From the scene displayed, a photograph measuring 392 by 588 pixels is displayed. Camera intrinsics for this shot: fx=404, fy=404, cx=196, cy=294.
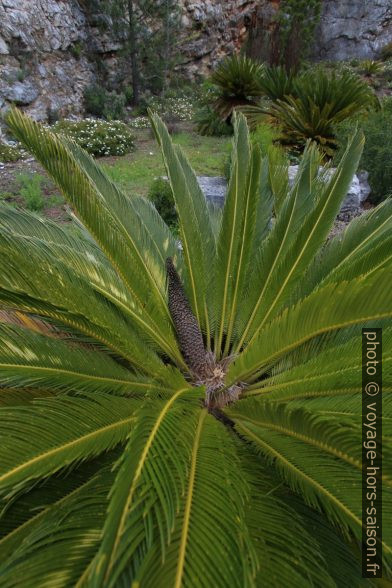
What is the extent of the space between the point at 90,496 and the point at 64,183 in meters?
1.21

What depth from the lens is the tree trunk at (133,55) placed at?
40.2 ft

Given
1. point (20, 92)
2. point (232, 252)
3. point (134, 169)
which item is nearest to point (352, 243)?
point (232, 252)

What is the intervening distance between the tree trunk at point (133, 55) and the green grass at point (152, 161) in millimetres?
4611

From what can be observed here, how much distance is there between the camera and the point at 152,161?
763 cm

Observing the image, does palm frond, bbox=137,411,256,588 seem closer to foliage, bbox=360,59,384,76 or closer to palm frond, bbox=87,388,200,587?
palm frond, bbox=87,388,200,587

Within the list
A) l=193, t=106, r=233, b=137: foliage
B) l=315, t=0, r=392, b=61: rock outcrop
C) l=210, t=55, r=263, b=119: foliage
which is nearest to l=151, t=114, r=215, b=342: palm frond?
l=193, t=106, r=233, b=137: foliage

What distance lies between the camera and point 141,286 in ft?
6.25

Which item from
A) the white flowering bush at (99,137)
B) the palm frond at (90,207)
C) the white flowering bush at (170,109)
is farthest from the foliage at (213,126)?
the palm frond at (90,207)

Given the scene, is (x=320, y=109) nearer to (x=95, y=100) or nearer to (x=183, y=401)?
(x=183, y=401)

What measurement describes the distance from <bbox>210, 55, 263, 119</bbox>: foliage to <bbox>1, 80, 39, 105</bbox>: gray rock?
4.97m

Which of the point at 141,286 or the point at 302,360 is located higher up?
the point at 141,286

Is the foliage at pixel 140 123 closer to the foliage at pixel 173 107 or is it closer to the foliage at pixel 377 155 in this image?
the foliage at pixel 173 107

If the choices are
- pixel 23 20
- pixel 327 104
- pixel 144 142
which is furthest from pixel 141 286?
pixel 23 20

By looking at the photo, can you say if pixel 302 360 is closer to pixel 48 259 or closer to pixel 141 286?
pixel 141 286
